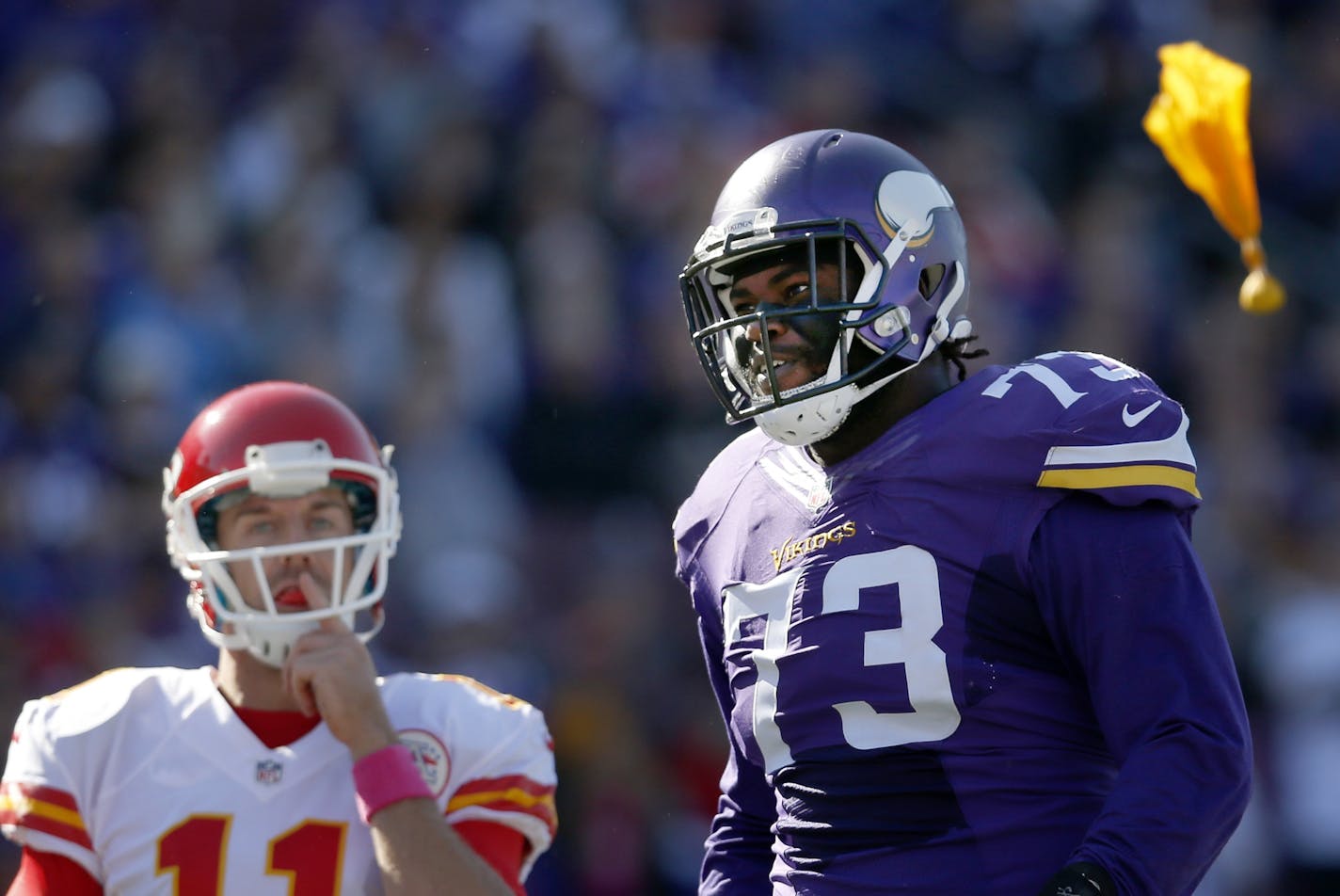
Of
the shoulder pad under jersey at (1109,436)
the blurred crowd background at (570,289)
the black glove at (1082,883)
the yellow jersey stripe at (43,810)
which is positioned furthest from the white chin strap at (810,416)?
the blurred crowd background at (570,289)

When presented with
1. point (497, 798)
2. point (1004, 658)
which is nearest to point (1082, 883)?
point (1004, 658)

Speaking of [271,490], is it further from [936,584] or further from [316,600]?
[936,584]

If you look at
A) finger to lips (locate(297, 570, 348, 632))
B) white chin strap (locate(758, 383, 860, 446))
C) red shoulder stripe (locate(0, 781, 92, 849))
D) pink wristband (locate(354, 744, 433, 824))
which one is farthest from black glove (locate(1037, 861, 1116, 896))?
red shoulder stripe (locate(0, 781, 92, 849))

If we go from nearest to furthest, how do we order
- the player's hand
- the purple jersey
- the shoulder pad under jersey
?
the purple jersey < the shoulder pad under jersey < the player's hand

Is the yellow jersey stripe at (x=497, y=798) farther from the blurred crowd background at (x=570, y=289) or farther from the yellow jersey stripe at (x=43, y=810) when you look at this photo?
the blurred crowd background at (x=570, y=289)

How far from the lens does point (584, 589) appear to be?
6.51m

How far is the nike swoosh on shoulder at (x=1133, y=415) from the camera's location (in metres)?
2.49

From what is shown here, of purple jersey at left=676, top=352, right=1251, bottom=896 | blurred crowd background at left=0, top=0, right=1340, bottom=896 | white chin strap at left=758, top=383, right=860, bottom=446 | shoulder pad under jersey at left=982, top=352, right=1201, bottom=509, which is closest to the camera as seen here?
purple jersey at left=676, top=352, right=1251, bottom=896

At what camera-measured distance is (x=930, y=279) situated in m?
2.74

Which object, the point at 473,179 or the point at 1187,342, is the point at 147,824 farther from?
the point at 1187,342

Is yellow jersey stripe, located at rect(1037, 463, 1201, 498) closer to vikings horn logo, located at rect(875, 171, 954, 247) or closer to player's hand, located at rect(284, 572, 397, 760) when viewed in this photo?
vikings horn logo, located at rect(875, 171, 954, 247)

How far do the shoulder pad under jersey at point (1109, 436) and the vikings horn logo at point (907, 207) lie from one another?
26cm

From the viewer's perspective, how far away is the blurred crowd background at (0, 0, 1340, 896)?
621 cm

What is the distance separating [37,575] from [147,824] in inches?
137
